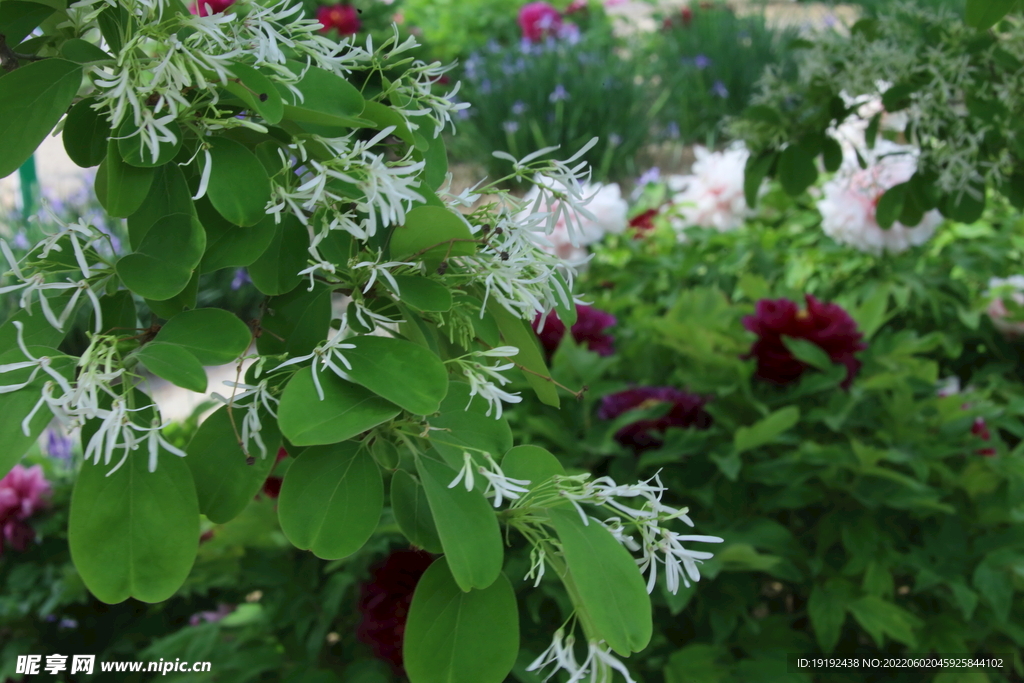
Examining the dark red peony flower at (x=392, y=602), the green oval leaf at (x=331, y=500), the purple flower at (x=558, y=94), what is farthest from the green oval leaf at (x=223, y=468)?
the purple flower at (x=558, y=94)

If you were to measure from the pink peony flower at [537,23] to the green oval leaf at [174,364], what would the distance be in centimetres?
519

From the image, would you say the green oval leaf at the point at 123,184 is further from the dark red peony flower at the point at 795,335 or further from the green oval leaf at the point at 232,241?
the dark red peony flower at the point at 795,335

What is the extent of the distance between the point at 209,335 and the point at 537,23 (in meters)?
5.30

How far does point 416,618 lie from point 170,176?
0.93 ft

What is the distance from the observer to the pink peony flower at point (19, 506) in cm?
141

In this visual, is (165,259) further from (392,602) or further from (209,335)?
(392,602)

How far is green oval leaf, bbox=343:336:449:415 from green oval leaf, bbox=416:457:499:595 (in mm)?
41

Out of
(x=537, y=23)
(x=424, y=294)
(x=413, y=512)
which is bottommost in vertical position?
(x=537, y=23)

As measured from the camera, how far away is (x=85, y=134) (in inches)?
19.6

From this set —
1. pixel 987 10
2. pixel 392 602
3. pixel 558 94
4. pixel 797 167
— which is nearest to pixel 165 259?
pixel 987 10

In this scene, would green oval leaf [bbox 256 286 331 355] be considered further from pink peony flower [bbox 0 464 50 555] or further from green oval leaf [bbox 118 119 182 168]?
pink peony flower [bbox 0 464 50 555]

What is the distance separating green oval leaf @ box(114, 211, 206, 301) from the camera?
0.44 m

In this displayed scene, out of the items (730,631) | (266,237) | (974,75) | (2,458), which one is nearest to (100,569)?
(2,458)

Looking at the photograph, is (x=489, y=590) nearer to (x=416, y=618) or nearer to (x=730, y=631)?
(x=416, y=618)
